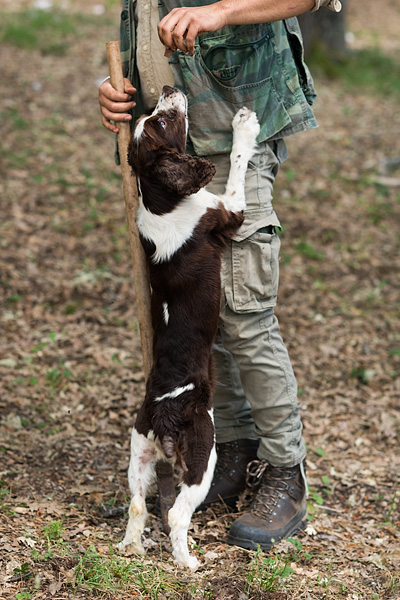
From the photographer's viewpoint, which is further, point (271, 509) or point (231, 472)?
point (231, 472)

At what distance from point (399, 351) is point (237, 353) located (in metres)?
3.02

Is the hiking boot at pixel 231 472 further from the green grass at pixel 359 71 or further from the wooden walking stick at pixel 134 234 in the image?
the green grass at pixel 359 71

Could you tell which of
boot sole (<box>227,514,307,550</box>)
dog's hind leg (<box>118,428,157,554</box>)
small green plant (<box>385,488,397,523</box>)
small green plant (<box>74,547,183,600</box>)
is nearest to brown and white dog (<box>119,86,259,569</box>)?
dog's hind leg (<box>118,428,157,554</box>)

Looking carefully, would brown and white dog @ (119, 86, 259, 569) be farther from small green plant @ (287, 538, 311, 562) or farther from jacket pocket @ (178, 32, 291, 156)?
small green plant @ (287, 538, 311, 562)

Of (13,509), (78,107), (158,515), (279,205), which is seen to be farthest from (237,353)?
(78,107)

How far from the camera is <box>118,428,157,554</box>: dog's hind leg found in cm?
350

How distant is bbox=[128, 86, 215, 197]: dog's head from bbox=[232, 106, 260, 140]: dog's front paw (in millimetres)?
247

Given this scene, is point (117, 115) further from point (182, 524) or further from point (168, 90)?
point (182, 524)

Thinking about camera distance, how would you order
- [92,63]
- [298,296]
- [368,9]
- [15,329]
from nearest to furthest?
1. [15,329]
2. [298,296]
3. [92,63]
4. [368,9]

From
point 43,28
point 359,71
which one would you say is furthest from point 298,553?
point 359,71

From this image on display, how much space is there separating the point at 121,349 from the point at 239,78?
3121 millimetres

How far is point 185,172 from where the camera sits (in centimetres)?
343

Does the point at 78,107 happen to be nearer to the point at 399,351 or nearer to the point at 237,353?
the point at 399,351

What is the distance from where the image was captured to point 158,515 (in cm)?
404
